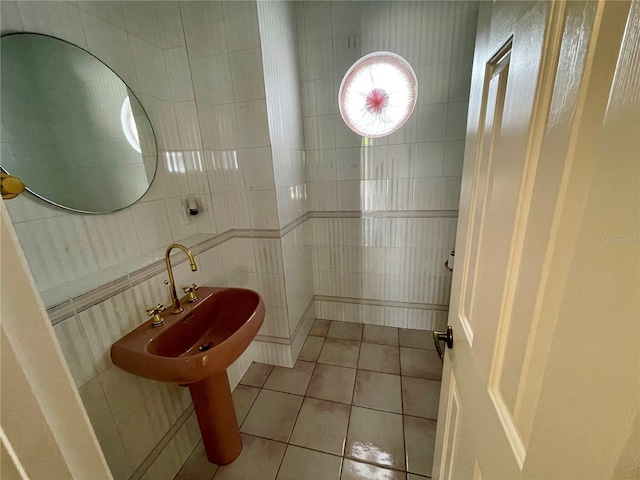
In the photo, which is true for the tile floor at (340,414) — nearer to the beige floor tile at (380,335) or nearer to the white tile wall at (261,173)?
the beige floor tile at (380,335)

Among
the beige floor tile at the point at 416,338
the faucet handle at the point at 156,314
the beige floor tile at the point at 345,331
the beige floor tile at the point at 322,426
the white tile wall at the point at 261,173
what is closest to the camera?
the white tile wall at the point at 261,173

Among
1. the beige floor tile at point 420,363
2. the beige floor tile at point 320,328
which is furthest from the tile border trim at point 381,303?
the beige floor tile at point 420,363

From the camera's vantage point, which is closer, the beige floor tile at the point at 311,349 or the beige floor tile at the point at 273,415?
the beige floor tile at the point at 273,415

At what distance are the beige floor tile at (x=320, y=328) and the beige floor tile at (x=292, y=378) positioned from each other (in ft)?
1.11

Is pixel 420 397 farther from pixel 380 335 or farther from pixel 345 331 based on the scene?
pixel 345 331

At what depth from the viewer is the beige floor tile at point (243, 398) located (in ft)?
4.86

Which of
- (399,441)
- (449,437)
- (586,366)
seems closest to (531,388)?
(586,366)

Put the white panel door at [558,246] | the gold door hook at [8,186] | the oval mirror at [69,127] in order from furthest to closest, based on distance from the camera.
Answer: the oval mirror at [69,127]
the gold door hook at [8,186]
the white panel door at [558,246]

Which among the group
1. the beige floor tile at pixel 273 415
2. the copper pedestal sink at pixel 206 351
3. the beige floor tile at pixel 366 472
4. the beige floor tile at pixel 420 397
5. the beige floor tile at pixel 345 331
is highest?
the copper pedestal sink at pixel 206 351

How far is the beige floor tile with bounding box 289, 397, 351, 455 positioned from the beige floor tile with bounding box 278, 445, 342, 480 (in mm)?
32

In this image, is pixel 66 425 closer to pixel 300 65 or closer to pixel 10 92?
pixel 10 92

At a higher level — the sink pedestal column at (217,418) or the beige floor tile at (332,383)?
the sink pedestal column at (217,418)

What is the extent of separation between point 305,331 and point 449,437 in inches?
56.8

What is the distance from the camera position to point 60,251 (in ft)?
2.78
